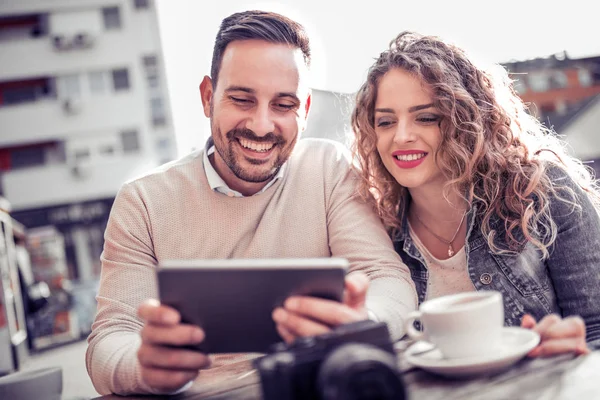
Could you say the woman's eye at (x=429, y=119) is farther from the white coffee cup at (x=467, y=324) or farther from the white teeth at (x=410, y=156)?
the white coffee cup at (x=467, y=324)

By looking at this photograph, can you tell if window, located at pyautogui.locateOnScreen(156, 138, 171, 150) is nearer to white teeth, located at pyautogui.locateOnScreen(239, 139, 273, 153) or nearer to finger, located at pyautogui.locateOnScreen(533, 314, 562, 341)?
white teeth, located at pyautogui.locateOnScreen(239, 139, 273, 153)

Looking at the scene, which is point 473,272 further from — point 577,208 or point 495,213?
point 577,208

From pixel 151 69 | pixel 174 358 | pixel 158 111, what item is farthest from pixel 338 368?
pixel 151 69

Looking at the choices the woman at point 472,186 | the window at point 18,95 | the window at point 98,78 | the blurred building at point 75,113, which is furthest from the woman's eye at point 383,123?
the window at point 18,95

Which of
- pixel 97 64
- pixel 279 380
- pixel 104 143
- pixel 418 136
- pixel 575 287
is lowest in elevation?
pixel 575 287

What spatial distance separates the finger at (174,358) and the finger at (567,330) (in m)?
0.60

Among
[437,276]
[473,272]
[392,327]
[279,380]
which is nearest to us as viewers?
[279,380]

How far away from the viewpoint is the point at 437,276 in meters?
1.96

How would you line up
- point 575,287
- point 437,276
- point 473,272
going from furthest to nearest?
point 437,276 < point 473,272 < point 575,287

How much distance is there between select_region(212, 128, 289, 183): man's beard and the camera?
1.88 m

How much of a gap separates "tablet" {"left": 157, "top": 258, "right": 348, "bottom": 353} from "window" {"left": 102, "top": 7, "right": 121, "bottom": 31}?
18.5 m

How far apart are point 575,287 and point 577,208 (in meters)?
0.22

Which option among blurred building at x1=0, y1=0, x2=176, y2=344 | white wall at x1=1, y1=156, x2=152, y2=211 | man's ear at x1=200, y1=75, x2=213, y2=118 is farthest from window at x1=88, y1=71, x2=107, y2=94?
man's ear at x1=200, y1=75, x2=213, y2=118

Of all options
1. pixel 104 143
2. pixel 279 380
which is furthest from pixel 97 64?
pixel 279 380
